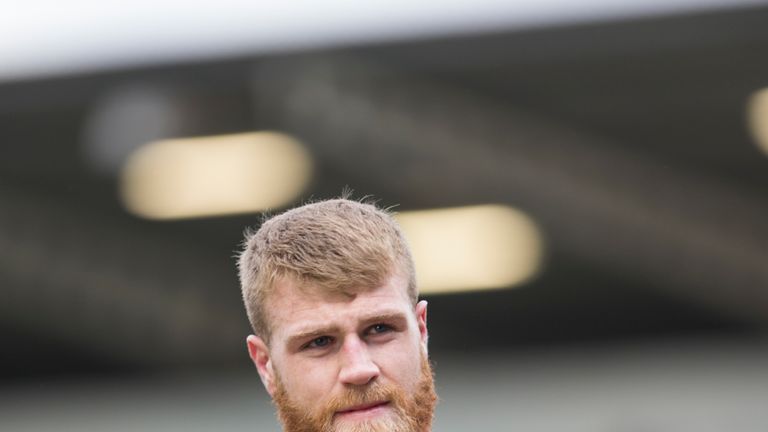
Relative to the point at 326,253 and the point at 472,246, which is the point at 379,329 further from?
the point at 472,246

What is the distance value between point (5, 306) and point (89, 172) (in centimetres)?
291

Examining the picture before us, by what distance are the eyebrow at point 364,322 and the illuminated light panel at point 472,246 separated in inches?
587

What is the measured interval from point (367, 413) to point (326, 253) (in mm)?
489

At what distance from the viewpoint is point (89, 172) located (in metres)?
19.2

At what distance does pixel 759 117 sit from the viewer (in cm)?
1805

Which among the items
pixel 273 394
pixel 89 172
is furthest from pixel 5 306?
pixel 273 394

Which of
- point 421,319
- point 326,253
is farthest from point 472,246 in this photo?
point 326,253

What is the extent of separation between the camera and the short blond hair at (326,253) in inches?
156

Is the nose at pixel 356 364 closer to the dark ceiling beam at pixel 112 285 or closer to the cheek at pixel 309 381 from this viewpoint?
the cheek at pixel 309 381

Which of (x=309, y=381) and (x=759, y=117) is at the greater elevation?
(x=759, y=117)

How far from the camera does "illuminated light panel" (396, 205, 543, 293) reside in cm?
1919

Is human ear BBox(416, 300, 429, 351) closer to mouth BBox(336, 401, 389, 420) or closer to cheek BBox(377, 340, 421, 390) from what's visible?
cheek BBox(377, 340, 421, 390)

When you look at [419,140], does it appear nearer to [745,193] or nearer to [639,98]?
[639,98]

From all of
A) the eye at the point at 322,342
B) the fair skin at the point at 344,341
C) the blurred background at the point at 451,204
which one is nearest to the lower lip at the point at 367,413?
the fair skin at the point at 344,341
